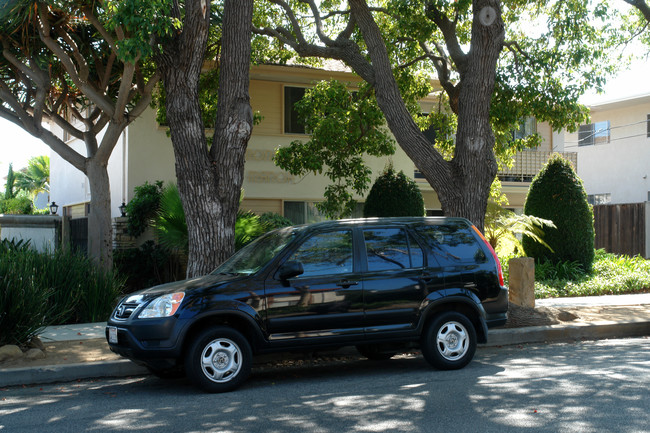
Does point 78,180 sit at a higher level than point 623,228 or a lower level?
higher

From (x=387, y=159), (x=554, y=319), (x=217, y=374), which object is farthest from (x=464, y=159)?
(x=387, y=159)

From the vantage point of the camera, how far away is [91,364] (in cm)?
829

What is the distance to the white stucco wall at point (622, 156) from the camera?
96.9ft

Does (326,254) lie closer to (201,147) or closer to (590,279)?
(201,147)

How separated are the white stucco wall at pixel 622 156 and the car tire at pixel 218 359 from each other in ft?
83.7

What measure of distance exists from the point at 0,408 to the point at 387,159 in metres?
14.5

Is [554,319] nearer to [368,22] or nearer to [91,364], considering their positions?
[368,22]

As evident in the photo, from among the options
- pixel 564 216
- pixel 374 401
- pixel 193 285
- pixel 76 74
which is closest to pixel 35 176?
pixel 76 74

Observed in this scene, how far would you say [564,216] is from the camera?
56.5ft

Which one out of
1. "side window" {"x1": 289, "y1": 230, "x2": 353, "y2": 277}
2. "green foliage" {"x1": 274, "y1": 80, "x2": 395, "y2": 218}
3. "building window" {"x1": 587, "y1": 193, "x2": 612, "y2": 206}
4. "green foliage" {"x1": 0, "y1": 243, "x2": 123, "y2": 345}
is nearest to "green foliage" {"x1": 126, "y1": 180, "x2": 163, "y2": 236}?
"green foliage" {"x1": 274, "y1": 80, "x2": 395, "y2": 218}

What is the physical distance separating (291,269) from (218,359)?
3.85 feet

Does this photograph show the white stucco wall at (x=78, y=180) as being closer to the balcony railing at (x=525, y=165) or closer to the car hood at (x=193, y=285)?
the car hood at (x=193, y=285)

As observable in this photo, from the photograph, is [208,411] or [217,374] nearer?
[208,411]

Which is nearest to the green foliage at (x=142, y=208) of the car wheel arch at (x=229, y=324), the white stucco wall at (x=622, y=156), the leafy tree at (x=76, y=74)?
the leafy tree at (x=76, y=74)
